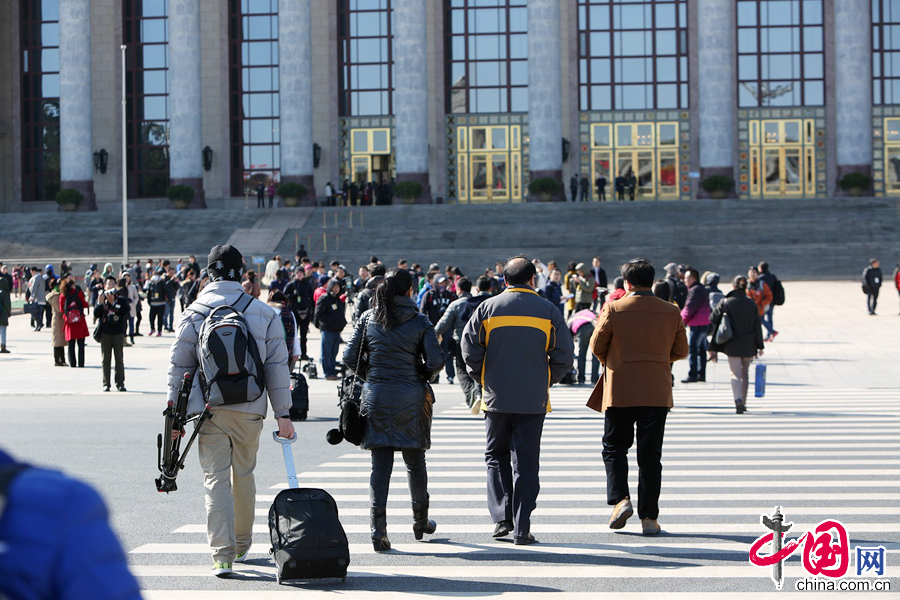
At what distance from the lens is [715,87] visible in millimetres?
55688

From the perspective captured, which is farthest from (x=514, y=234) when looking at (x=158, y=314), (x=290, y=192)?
(x=158, y=314)

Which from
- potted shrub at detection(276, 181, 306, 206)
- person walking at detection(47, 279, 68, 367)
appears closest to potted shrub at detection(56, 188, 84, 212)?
potted shrub at detection(276, 181, 306, 206)

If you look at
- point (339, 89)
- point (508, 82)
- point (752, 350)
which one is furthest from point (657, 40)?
point (752, 350)

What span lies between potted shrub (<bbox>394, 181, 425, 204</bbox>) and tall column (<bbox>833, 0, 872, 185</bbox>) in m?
→ 19.3

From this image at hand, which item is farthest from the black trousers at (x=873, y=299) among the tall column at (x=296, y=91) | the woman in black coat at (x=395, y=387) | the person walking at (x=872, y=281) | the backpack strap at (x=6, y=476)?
the tall column at (x=296, y=91)

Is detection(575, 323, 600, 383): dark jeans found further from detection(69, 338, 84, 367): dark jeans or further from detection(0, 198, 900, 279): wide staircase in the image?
detection(0, 198, 900, 279): wide staircase

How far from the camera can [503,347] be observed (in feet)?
26.7

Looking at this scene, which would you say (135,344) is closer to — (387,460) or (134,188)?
(387,460)

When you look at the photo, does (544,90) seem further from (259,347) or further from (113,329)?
(259,347)

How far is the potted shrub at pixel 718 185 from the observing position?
174 feet

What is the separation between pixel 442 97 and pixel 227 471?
54.4m

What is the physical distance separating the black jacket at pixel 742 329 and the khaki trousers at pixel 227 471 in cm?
902

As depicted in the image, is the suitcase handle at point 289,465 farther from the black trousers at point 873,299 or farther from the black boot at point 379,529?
the black trousers at point 873,299

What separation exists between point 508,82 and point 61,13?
21497mm
